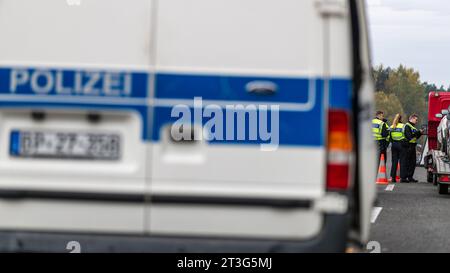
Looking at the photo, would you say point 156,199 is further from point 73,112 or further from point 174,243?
point 73,112

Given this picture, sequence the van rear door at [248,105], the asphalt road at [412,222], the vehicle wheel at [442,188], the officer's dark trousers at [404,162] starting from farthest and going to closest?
the officer's dark trousers at [404,162]
the vehicle wheel at [442,188]
the asphalt road at [412,222]
the van rear door at [248,105]

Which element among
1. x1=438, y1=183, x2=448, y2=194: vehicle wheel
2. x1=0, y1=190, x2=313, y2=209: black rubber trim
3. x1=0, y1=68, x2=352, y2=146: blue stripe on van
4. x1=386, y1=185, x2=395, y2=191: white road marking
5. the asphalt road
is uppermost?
x1=0, y1=68, x2=352, y2=146: blue stripe on van

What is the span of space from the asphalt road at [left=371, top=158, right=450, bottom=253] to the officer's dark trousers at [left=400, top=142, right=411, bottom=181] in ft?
12.3

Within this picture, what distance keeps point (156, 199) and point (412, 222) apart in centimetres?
739

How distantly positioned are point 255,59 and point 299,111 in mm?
349

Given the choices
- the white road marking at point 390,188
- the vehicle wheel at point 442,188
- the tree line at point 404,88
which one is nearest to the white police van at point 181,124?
the vehicle wheel at point 442,188

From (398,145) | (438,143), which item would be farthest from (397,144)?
(438,143)

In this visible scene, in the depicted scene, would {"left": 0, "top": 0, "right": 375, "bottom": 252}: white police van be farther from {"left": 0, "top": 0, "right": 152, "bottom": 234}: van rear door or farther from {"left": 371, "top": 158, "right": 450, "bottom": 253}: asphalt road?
{"left": 371, "top": 158, "right": 450, "bottom": 253}: asphalt road

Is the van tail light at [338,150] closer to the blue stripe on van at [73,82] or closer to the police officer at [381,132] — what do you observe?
the blue stripe on van at [73,82]

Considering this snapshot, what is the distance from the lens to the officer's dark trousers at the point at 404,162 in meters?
21.6

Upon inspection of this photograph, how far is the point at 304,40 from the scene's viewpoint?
183 inches

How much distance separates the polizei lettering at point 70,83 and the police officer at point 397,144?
17.4 metres

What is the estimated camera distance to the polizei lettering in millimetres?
4742

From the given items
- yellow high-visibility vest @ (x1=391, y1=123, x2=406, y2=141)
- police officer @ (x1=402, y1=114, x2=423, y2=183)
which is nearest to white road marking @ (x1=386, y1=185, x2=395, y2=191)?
police officer @ (x1=402, y1=114, x2=423, y2=183)
